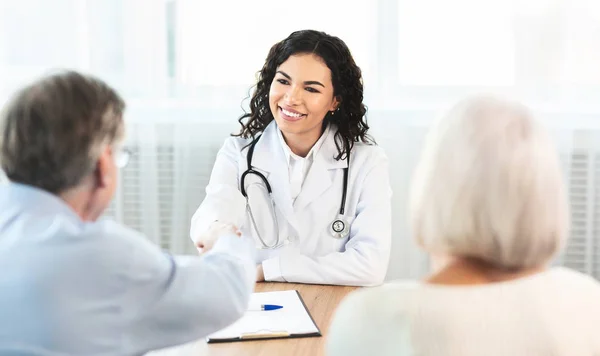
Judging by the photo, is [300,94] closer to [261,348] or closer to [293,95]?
[293,95]

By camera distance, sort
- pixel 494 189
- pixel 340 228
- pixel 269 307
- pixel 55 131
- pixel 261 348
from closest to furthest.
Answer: pixel 494 189
pixel 55 131
pixel 261 348
pixel 269 307
pixel 340 228

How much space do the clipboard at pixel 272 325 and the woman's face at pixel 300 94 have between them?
0.77 meters

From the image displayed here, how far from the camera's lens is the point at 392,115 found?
311 centimetres

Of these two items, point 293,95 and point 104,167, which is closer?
point 104,167

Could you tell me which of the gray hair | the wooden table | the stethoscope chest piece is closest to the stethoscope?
the stethoscope chest piece

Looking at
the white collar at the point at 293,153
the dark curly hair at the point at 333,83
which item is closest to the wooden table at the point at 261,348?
the white collar at the point at 293,153

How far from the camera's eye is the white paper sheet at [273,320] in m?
1.54

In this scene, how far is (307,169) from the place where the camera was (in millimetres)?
2412

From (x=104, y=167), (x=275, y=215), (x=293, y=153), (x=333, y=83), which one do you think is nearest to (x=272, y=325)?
(x=104, y=167)

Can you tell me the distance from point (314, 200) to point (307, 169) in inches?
4.6

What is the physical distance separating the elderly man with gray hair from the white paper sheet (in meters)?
0.36

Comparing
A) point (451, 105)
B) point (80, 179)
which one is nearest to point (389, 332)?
point (451, 105)

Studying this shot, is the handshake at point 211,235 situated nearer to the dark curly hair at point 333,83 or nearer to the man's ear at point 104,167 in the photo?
the man's ear at point 104,167

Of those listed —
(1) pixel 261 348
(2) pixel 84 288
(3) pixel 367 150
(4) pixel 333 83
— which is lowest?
(1) pixel 261 348
